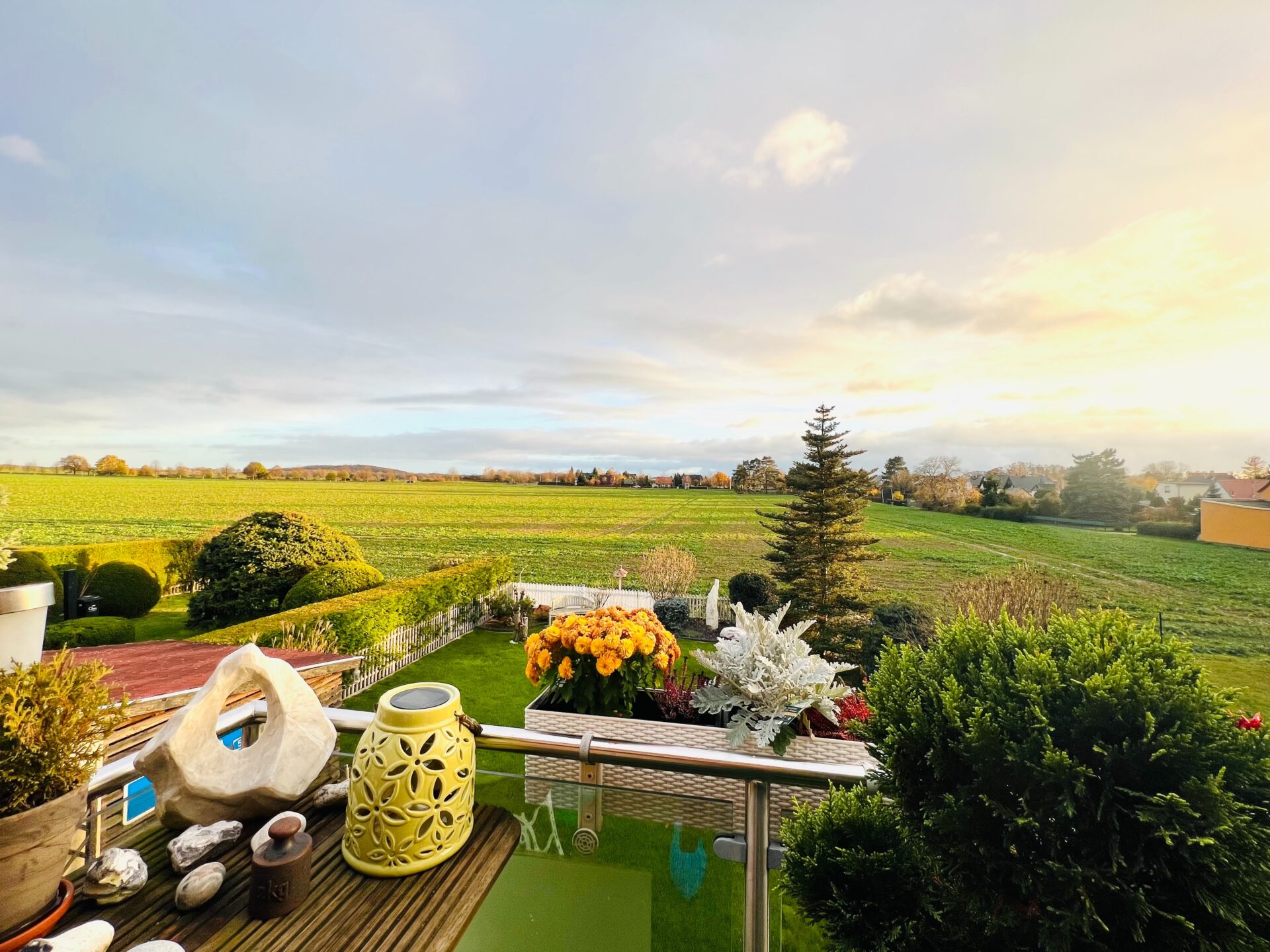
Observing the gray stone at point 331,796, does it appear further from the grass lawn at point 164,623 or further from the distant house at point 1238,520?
the distant house at point 1238,520

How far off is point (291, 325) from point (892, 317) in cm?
1693

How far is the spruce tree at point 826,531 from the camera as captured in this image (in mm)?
Answer: 8227

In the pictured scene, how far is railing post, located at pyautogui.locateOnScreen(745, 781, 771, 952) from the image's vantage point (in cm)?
91

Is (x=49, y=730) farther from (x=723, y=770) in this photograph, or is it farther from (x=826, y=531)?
(x=826, y=531)

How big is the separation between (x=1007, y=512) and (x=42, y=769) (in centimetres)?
1767

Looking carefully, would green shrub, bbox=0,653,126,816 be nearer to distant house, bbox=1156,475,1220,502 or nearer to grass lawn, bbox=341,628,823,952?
grass lawn, bbox=341,628,823,952

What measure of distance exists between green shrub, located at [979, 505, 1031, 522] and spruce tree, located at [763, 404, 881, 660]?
28.2 ft

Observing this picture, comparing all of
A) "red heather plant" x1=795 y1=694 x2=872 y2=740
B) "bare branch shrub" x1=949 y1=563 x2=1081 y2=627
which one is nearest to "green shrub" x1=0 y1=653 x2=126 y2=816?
"red heather plant" x1=795 y1=694 x2=872 y2=740

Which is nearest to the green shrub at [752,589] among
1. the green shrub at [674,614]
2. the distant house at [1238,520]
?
the green shrub at [674,614]

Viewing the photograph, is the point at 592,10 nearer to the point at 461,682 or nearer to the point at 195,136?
the point at 195,136

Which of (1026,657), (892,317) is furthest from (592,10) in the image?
(892,317)

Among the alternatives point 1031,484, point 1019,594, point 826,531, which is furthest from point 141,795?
point 1031,484

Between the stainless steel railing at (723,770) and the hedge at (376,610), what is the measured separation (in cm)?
312

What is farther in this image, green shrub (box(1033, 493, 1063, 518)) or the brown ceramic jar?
green shrub (box(1033, 493, 1063, 518))
